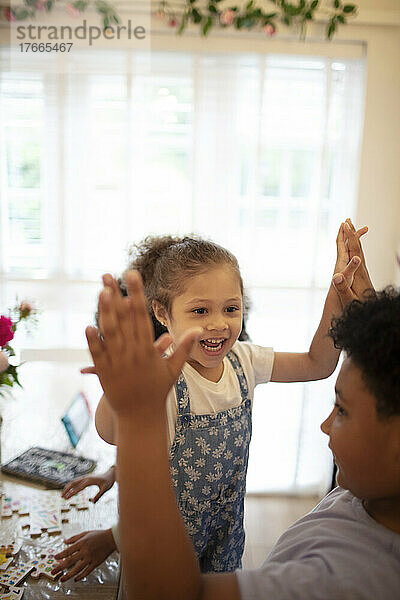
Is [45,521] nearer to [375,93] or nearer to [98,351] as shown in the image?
[98,351]

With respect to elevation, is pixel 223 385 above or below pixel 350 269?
below

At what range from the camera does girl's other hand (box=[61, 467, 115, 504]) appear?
4.14ft

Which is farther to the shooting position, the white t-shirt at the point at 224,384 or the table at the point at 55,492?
the white t-shirt at the point at 224,384

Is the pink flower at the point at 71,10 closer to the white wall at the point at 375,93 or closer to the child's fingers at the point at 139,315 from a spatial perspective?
the white wall at the point at 375,93

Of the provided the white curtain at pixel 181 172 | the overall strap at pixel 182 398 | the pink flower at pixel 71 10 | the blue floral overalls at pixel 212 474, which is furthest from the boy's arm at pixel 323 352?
the pink flower at pixel 71 10

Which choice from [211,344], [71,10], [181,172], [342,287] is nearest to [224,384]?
[211,344]

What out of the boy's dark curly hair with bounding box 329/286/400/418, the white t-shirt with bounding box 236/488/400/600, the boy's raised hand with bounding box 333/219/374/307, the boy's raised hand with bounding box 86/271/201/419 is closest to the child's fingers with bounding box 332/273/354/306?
the boy's raised hand with bounding box 333/219/374/307

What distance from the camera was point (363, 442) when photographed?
2.10 ft

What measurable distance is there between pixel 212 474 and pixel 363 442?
1.84ft

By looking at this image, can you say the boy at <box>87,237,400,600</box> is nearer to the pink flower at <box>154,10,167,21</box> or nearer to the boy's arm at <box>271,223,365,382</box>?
the boy's arm at <box>271,223,365,382</box>

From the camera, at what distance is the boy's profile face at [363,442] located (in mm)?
627

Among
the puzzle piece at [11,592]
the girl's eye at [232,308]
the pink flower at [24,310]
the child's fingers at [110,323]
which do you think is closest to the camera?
the child's fingers at [110,323]

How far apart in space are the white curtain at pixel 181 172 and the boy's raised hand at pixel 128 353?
2298 mm

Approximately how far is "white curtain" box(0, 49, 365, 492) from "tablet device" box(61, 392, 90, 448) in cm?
129
